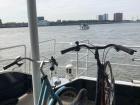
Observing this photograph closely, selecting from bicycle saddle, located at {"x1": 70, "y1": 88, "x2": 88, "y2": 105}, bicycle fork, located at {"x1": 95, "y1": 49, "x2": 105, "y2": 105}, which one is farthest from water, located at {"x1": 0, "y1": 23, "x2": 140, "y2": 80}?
bicycle fork, located at {"x1": 95, "y1": 49, "x2": 105, "y2": 105}

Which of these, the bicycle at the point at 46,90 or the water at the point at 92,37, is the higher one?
the bicycle at the point at 46,90

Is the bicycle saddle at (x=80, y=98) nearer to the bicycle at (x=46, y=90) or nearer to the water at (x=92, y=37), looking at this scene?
the bicycle at (x=46, y=90)

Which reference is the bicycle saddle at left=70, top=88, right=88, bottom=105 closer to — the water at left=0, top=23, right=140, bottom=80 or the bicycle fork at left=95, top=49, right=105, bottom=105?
the bicycle fork at left=95, top=49, right=105, bottom=105

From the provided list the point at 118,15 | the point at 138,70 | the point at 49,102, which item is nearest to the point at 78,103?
the point at 49,102

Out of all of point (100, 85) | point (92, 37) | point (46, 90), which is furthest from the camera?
point (92, 37)

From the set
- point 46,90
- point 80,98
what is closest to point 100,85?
point 80,98

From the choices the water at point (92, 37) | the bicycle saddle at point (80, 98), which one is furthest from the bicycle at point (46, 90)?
the water at point (92, 37)

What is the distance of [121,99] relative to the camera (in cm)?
302

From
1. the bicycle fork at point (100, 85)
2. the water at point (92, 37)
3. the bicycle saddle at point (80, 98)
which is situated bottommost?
the water at point (92, 37)

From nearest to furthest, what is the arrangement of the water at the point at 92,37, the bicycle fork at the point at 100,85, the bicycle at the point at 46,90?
the bicycle at the point at 46,90
the bicycle fork at the point at 100,85
the water at the point at 92,37

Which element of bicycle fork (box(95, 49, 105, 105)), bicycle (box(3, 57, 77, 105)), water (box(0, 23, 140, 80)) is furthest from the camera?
water (box(0, 23, 140, 80))

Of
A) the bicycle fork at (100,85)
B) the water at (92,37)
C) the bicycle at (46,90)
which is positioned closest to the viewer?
the bicycle at (46,90)

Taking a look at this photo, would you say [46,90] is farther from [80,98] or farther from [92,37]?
[92,37]

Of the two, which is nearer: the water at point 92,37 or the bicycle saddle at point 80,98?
the bicycle saddle at point 80,98
